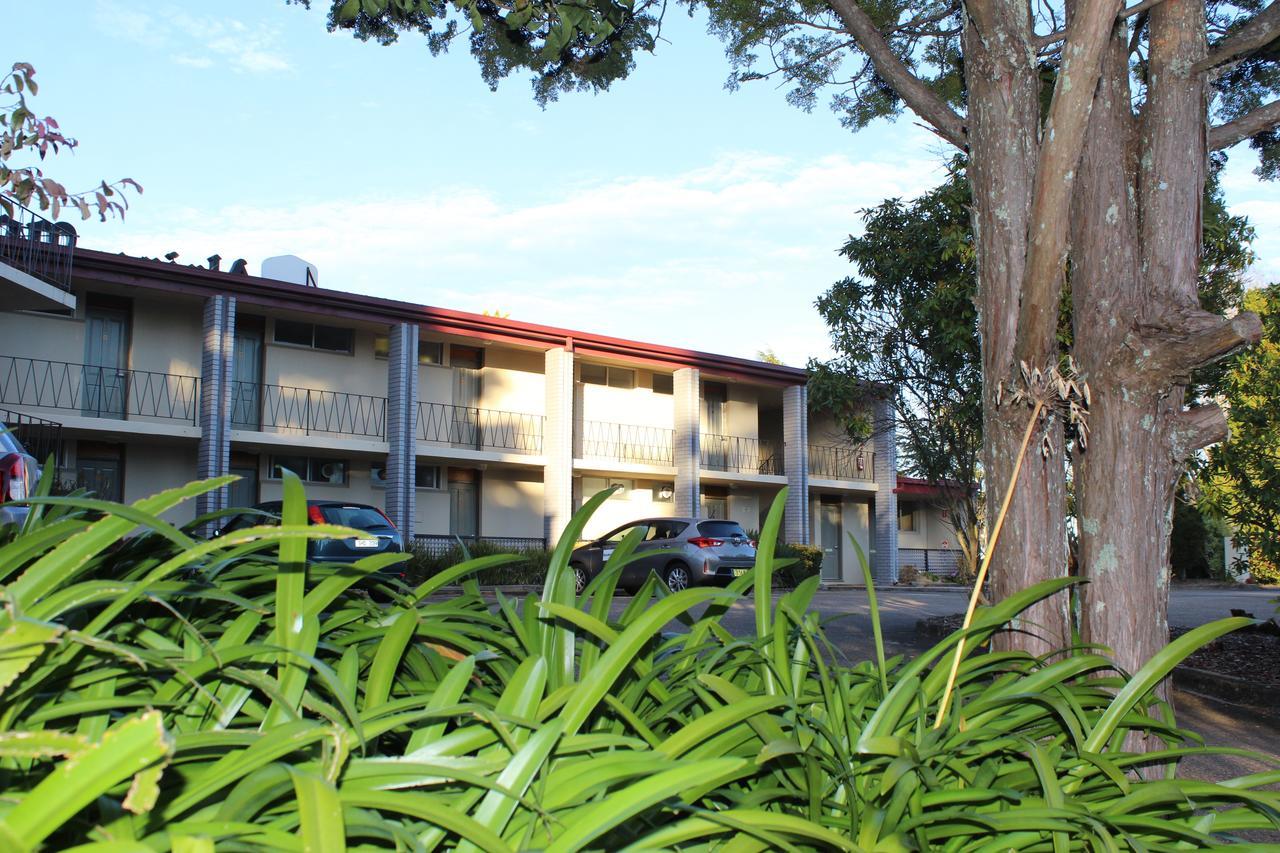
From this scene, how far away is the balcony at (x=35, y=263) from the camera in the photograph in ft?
51.9

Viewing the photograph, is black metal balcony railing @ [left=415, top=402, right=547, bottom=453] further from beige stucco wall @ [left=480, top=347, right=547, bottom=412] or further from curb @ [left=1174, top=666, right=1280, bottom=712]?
curb @ [left=1174, top=666, right=1280, bottom=712]

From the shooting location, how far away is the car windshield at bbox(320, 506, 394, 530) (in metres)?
16.4

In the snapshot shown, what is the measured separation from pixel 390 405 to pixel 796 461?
1161 cm

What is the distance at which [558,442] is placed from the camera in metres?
24.2

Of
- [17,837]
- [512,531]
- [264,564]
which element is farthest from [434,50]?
[512,531]

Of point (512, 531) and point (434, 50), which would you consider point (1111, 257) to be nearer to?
point (434, 50)

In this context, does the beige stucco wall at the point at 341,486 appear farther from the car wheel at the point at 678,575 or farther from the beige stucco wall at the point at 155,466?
the car wheel at the point at 678,575

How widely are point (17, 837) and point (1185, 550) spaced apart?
39.6 meters

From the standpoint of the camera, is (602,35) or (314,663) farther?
(602,35)

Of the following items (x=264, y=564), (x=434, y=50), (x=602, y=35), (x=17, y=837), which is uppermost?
(x=434, y=50)

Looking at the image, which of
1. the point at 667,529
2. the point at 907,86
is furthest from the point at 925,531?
the point at 907,86

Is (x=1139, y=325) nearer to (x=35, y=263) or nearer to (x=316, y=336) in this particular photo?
(x=35, y=263)

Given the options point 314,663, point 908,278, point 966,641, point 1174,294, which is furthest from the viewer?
point 908,278

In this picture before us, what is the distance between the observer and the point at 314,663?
125 cm
